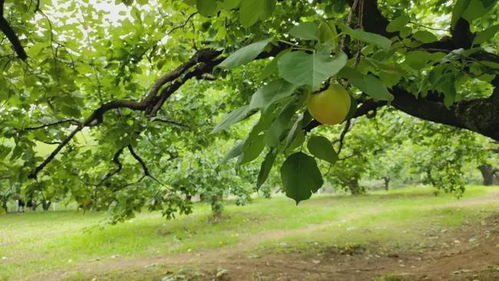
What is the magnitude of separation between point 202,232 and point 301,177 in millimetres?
13450

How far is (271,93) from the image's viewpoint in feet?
2.38

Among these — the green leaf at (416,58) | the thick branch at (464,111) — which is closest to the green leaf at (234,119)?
the green leaf at (416,58)

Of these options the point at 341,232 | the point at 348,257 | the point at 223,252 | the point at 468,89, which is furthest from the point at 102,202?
the point at 341,232

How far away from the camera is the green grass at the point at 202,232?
10.9 metres

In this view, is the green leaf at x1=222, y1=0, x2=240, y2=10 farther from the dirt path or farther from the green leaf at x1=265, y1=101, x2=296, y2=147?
the dirt path

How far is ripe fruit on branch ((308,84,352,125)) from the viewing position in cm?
81

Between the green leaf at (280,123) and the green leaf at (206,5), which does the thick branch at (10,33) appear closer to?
the green leaf at (206,5)

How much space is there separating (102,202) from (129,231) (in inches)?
343

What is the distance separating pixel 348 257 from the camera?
348 inches

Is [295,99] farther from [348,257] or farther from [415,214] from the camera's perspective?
[415,214]

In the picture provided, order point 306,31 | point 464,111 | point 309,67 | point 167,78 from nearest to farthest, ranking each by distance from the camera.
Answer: point 309,67
point 306,31
point 464,111
point 167,78

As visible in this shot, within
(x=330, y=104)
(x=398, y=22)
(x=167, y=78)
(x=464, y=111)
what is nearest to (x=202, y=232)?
(x=167, y=78)

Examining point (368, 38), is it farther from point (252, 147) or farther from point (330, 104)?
point (252, 147)

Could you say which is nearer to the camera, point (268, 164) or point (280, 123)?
point (280, 123)
